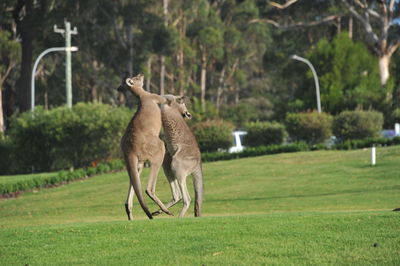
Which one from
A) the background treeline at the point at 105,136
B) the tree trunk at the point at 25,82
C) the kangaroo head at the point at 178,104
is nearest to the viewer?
the kangaroo head at the point at 178,104

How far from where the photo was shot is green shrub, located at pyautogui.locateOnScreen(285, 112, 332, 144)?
44.8 m

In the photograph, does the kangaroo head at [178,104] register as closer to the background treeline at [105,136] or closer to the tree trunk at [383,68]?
the background treeline at [105,136]

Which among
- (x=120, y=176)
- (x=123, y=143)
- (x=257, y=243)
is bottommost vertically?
(x=120, y=176)

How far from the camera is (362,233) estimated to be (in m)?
11.2

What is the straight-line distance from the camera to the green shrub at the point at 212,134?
139 ft

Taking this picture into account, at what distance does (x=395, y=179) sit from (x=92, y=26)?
4307 centimetres

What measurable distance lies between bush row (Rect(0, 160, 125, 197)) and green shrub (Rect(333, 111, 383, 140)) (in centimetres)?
1367

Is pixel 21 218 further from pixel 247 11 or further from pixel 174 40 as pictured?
pixel 247 11

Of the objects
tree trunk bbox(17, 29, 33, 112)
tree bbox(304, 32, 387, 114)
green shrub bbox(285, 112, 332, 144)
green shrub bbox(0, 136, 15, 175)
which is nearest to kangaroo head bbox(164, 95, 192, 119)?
green shrub bbox(0, 136, 15, 175)

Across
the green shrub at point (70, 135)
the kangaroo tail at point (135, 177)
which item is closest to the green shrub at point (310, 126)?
the green shrub at point (70, 135)

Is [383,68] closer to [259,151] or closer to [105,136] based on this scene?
[259,151]

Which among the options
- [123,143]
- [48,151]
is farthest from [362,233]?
[48,151]

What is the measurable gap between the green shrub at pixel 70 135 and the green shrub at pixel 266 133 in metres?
7.94

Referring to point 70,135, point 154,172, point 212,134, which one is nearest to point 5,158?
point 70,135
